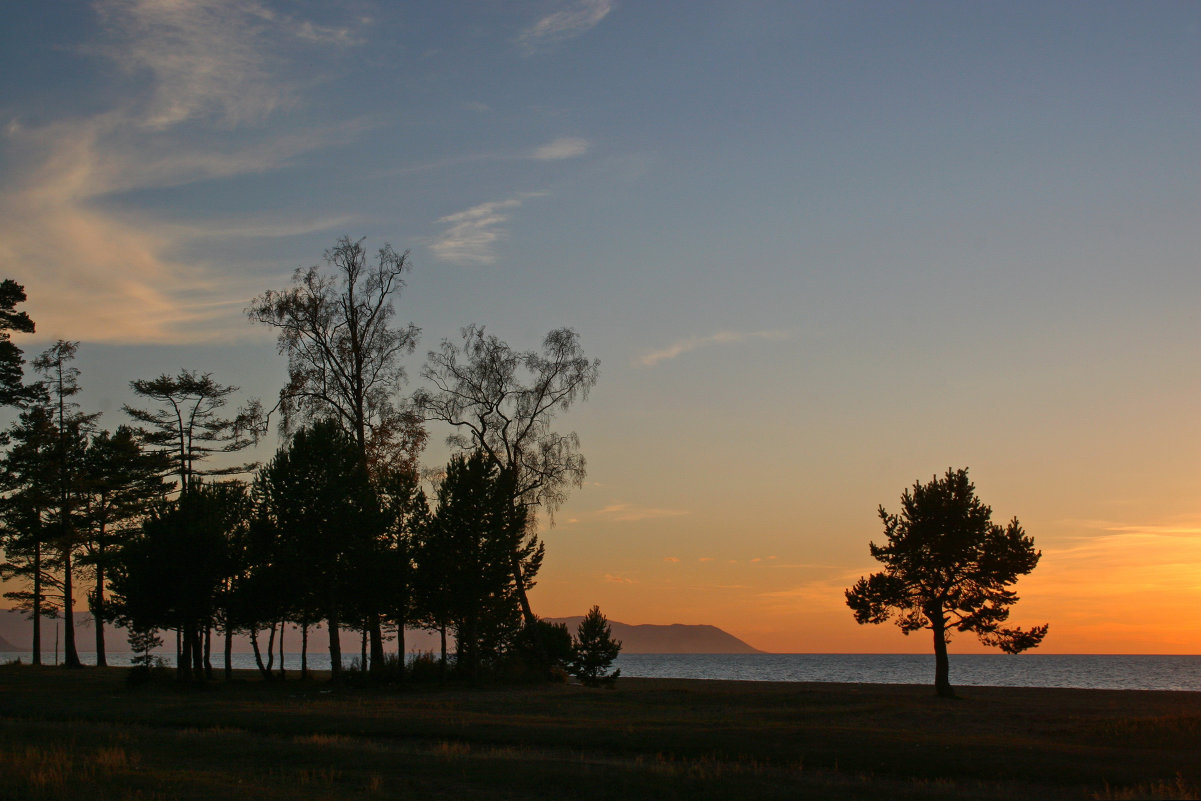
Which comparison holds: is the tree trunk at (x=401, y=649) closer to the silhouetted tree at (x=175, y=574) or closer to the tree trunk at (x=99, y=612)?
the silhouetted tree at (x=175, y=574)

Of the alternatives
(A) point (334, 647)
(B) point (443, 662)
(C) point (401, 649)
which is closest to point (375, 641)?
(C) point (401, 649)

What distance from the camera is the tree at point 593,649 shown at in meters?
47.2

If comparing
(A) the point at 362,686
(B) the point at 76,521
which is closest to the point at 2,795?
(A) the point at 362,686

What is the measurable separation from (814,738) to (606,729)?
599 centimetres

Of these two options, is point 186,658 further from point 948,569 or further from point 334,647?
point 948,569

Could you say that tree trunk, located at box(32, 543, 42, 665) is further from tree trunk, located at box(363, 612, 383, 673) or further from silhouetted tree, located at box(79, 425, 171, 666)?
tree trunk, located at box(363, 612, 383, 673)

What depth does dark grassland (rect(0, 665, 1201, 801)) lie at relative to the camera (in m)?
17.0

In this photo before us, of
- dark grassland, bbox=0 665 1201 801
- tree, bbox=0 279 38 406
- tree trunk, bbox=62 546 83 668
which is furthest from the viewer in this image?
tree trunk, bbox=62 546 83 668

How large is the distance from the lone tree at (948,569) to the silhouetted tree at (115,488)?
4202cm

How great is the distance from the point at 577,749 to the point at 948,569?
25389 mm

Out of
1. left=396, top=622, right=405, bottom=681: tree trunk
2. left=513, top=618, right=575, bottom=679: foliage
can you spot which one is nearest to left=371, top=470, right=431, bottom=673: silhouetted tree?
left=396, top=622, right=405, bottom=681: tree trunk

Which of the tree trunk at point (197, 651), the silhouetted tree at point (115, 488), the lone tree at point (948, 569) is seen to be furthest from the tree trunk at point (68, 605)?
the lone tree at point (948, 569)

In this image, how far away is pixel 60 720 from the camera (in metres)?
28.5

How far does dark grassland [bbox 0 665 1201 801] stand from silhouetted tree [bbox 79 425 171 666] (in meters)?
20.4
